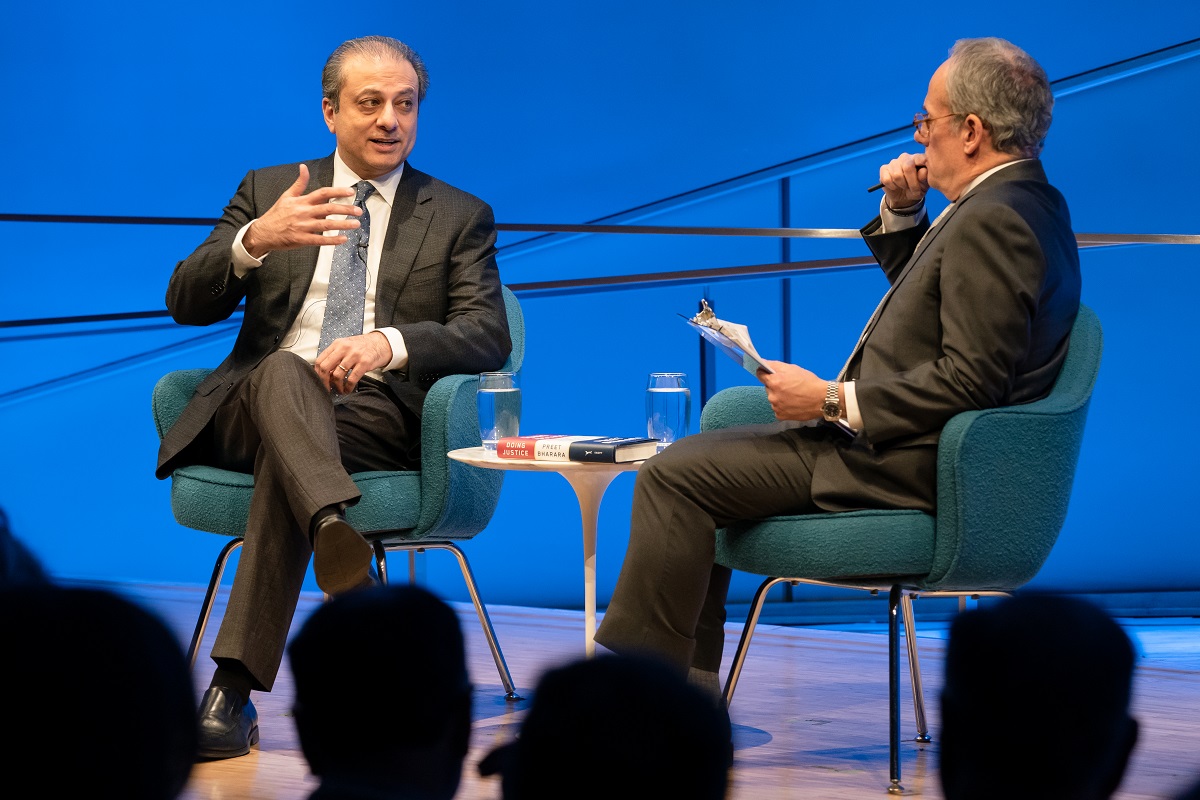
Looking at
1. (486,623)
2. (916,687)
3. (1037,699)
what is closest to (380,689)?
(1037,699)

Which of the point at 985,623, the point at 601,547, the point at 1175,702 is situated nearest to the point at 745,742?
the point at 1175,702

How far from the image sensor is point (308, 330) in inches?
106

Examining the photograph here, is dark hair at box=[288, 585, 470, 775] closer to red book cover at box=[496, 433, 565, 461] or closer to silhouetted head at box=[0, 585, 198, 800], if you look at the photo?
silhouetted head at box=[0, 585, 198, 800]

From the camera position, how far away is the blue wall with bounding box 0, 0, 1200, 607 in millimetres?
4039

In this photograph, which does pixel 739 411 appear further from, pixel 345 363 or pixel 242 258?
pixel 242 258

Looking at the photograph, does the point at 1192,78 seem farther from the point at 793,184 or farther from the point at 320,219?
the point at 320,219

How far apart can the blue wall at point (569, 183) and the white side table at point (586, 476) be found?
1552 mm

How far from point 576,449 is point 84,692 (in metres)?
1.57

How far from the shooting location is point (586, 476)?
2361mm

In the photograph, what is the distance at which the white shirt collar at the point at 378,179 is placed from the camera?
282cm

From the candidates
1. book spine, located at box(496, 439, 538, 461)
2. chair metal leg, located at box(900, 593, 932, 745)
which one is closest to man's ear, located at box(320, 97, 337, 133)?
book spine, located at box(496, 439, 538, 461)

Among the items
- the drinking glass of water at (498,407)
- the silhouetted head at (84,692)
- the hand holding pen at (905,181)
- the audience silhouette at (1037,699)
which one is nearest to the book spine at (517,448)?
the drinking glass of water at (498,407)

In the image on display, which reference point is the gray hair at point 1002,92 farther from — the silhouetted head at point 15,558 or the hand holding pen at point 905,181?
the silhouetted head at point 15,558

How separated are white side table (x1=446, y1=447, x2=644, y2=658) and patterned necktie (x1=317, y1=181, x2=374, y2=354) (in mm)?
400
